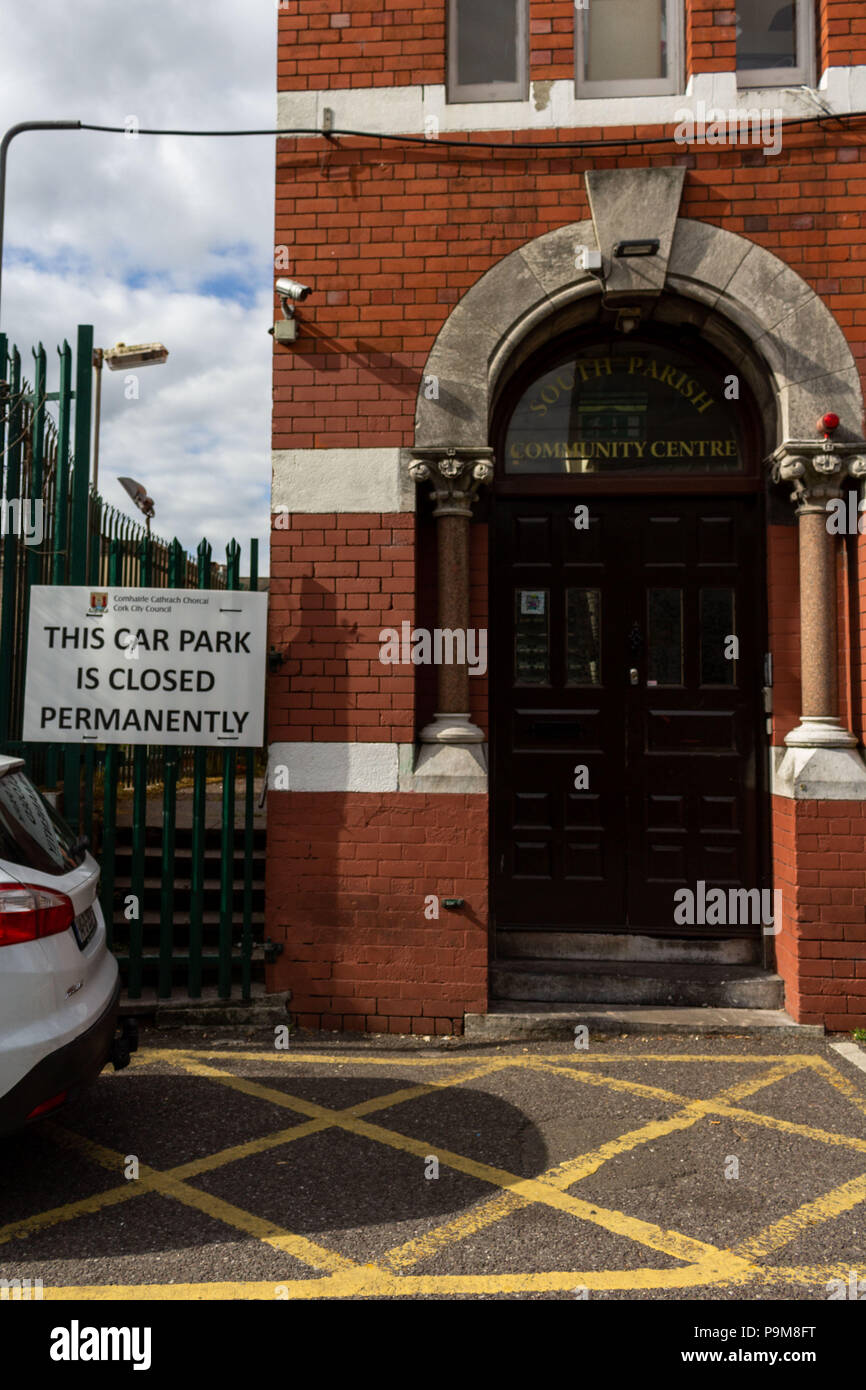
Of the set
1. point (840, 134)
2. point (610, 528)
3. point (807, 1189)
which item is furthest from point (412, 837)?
point (840, 134)

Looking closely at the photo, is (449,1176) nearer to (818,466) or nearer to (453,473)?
(453,473)

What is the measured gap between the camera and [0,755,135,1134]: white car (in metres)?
3.19

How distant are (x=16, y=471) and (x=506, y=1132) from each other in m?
4.59

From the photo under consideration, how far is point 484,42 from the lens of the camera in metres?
5.89

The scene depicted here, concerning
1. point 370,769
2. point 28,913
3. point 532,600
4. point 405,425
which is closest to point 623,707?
point 532,600

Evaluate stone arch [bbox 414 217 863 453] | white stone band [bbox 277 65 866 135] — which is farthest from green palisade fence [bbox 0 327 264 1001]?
white stone band [bbox 277 65 866 135]

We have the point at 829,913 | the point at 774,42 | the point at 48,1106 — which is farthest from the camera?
the point at 774,42

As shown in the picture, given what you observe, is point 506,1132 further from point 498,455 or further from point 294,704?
point 498,455

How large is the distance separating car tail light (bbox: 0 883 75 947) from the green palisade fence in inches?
70.5

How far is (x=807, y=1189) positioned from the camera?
11.8 feet

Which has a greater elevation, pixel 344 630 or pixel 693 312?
pixel 693 312

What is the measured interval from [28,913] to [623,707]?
3.74 metres

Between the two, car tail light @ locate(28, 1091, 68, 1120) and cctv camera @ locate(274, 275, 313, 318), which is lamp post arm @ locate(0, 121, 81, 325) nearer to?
cctv camera @ locate(274, 275, 313, 318)

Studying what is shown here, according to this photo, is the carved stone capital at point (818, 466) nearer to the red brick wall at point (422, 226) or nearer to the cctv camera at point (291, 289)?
the red brick wall at point (422, 226)
